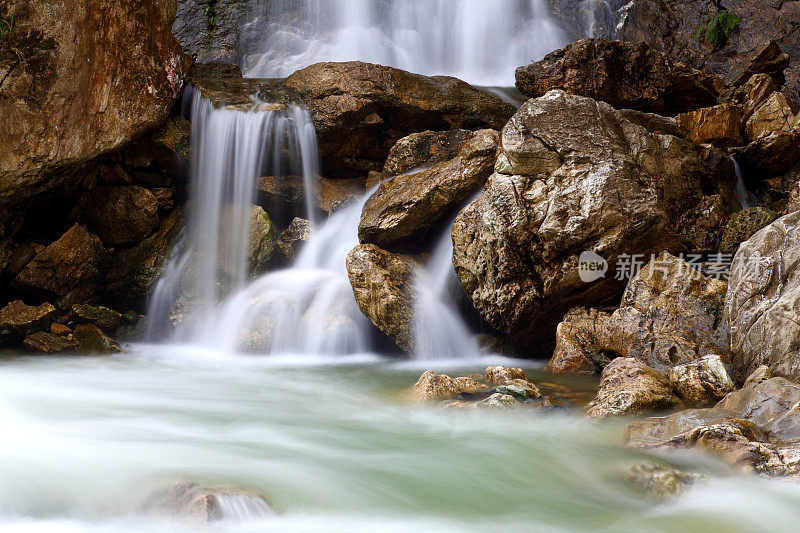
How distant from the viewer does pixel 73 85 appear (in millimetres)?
7559

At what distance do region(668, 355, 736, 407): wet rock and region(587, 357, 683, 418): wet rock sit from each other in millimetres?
130

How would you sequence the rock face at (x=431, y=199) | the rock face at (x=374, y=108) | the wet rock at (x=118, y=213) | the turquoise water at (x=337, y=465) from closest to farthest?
the turquoise water at (x=337, y=465)
the rock face at (x=431, y=199)
the wet rock at (x=118, y=213)
the rock face at (x=374, y=108)

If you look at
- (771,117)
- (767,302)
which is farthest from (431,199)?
(771,117)

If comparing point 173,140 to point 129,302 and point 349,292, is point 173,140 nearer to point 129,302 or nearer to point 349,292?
point 129,302

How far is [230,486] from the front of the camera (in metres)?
3.07

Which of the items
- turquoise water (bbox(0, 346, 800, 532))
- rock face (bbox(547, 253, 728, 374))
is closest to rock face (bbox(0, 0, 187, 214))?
turquoise water (bbox(0, 346, 800, 532))

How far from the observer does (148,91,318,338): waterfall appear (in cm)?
952

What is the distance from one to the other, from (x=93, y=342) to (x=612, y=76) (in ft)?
33.0

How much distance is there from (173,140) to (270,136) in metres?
1.56

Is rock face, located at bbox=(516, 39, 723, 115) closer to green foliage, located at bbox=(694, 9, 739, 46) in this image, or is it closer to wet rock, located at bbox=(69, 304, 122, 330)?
green foliage, located at bbox=(694, 9, 739, 46)

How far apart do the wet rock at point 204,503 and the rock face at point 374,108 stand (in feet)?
26.0

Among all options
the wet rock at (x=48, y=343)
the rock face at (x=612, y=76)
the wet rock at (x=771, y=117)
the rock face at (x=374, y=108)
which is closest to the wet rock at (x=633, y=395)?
the rock face at (x=374, y=108)

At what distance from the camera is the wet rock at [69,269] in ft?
28.3

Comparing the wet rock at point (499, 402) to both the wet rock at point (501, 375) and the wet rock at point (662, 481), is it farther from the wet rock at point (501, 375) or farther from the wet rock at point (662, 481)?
the wet rock at point (662, 481)
